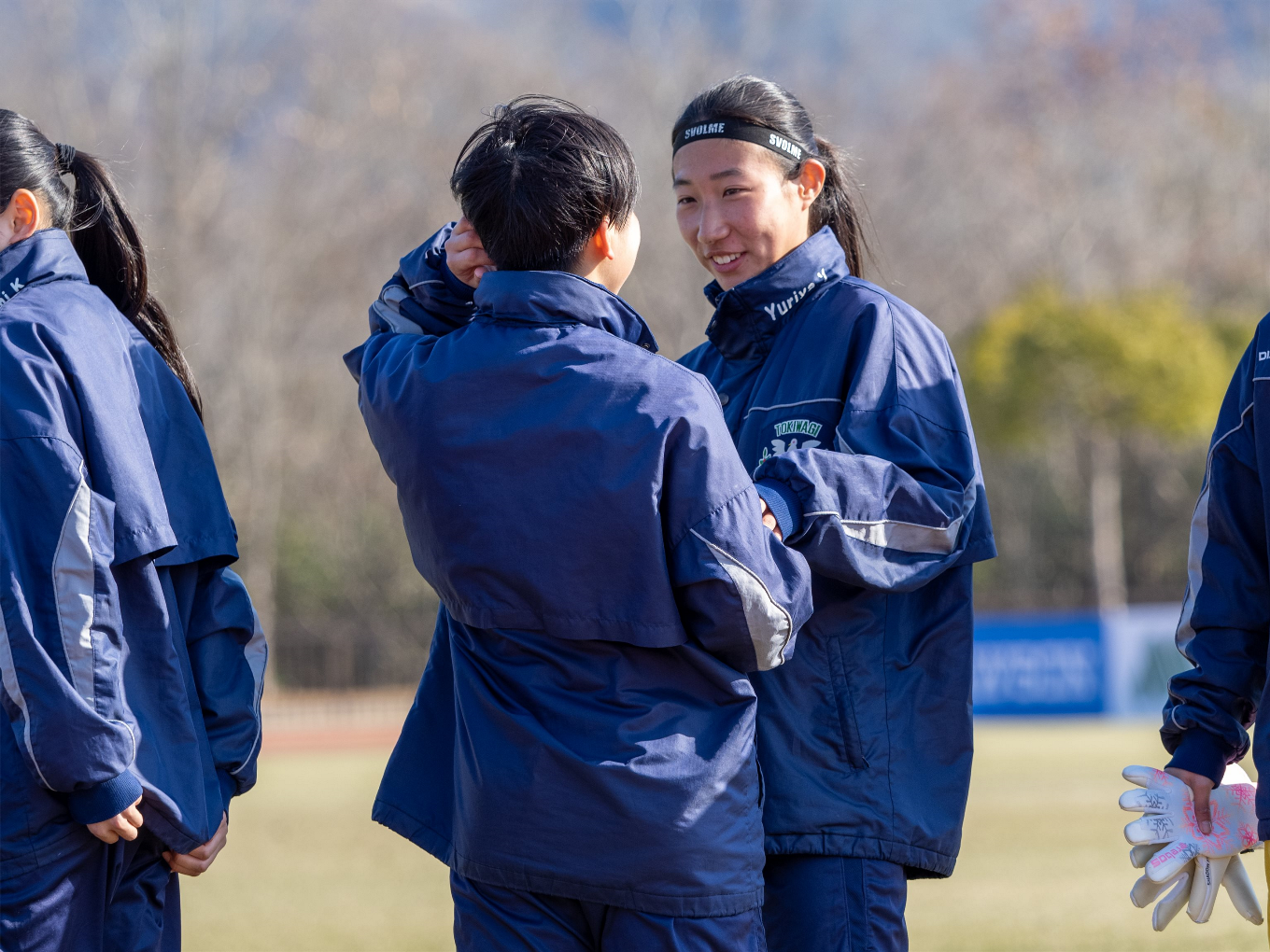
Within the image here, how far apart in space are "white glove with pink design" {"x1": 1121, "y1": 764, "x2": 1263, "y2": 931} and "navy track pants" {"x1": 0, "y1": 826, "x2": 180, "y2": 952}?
1.64 metres

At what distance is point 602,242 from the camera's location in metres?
2.34

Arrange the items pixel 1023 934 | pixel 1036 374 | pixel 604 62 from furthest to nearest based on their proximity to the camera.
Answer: pixel 604 62 < pixel 1036 374 < pixel 1023 934

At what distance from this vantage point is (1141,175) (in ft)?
103

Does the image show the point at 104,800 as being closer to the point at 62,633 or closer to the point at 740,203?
the point at 62,633

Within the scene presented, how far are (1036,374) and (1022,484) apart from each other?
6.50m

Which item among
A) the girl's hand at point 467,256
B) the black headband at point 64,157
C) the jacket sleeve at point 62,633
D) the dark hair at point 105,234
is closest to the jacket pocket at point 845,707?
the girl's hand at point 467,256

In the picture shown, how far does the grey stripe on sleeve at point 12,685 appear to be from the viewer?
2.23 metres

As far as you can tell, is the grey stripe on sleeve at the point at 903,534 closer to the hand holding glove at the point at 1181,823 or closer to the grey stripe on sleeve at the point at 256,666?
the hand holding glove at the point at 1181,823

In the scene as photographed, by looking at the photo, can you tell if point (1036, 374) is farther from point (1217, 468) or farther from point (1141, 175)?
point (1217, 468)

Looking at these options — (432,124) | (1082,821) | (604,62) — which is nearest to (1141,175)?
(604,62)

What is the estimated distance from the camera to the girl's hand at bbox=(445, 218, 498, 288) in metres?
2.49

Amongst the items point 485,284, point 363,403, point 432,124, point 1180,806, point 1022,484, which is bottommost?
point 1022,484

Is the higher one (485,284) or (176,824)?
(485,284)

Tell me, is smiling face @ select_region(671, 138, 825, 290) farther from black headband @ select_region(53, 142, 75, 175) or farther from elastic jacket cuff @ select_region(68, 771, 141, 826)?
elastic jacket cuff @ select_region(68, 771, 141, 826)
